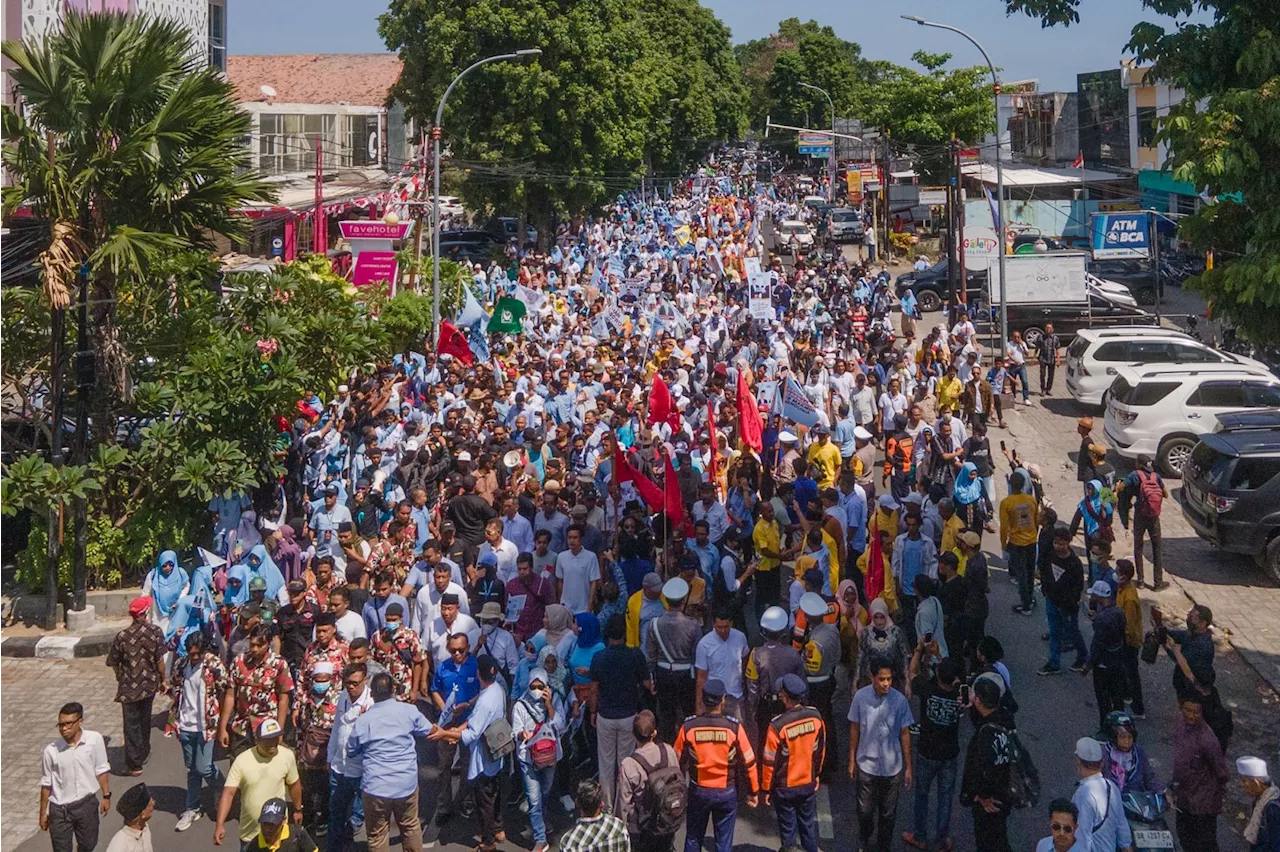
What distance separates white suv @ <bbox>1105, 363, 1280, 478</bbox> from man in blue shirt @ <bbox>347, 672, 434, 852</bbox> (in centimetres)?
1324

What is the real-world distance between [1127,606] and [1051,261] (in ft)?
63.1

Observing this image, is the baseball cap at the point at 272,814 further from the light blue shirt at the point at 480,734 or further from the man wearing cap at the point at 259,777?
the light blue shirt at the point at 480,734

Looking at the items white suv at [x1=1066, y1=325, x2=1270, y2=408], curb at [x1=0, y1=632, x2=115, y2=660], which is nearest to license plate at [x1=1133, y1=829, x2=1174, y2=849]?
curb at [x1=0, y1=632, x2=115, y2=660]

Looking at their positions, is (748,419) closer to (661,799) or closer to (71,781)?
(661,799)

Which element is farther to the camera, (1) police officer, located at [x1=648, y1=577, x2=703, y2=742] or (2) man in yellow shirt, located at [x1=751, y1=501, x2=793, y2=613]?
(2) man in yellow shirt, located at [x1=751, y1=501, x2=793, y2=613]

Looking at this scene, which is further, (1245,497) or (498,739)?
(1245,497)

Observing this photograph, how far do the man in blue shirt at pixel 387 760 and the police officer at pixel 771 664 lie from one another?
219 centimetres

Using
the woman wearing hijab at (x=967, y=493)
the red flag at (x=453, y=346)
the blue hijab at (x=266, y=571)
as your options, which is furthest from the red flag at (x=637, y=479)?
the red flag at (x=453, y=346)

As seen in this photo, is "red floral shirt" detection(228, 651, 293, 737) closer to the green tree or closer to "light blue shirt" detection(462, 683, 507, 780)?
"light blue shirt" detection(462, 683, 507, 780)

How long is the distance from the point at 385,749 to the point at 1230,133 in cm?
740

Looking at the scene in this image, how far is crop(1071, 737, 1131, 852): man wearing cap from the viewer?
6781mm

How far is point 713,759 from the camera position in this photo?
7590 mm

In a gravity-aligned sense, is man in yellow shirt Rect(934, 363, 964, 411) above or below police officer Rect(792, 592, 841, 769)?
above

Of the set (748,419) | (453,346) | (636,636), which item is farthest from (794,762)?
(453,346)
